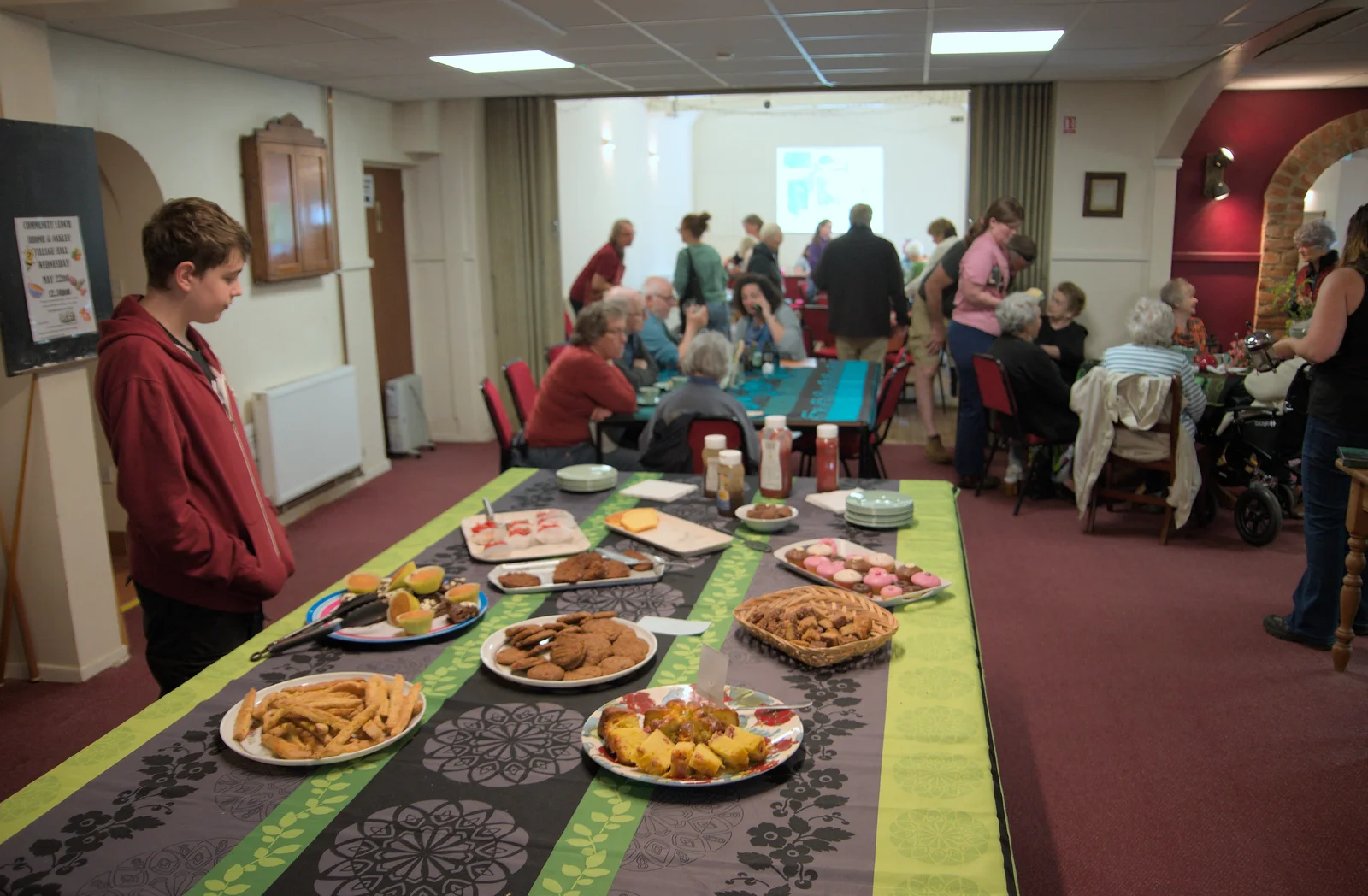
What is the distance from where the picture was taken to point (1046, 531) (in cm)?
546

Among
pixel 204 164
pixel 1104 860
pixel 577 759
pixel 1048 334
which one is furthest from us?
pixel 1048 334

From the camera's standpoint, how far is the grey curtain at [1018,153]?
666 centimetres

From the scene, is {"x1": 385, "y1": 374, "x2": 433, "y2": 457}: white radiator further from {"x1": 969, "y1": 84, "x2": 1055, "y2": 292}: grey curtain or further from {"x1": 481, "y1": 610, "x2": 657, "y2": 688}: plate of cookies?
{"x1": 481, "y1": 610, "x2": 657, "y2": 688}: plate of cookies

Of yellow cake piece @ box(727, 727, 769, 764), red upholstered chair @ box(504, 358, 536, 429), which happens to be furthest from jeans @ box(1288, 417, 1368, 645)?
red upholstered chair @ box(504, 358, 536, 429)

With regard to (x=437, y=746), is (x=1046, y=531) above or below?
below

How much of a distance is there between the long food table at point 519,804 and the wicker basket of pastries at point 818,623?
43mm

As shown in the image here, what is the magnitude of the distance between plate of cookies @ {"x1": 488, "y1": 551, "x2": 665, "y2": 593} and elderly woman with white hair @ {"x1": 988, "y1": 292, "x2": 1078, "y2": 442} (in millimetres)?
3546

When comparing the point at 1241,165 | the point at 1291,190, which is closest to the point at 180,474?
the point at 1241,165

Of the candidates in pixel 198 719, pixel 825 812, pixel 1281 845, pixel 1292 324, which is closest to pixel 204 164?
pixel 198 719

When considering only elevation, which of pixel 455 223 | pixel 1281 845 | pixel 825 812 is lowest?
pixel 1281 845

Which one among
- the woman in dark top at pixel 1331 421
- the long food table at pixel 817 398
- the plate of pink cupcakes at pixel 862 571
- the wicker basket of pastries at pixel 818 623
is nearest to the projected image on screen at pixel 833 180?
the long food table at pixel 817 398

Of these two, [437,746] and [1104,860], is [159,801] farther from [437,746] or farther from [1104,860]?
[1104,860]

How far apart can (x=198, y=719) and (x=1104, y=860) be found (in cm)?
213

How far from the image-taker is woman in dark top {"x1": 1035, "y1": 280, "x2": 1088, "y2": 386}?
20.9 feet
